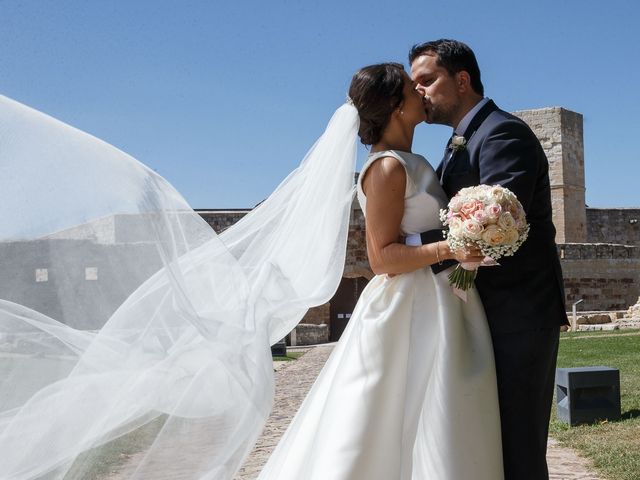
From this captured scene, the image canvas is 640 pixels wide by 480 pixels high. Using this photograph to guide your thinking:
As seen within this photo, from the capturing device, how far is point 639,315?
21.8 metres

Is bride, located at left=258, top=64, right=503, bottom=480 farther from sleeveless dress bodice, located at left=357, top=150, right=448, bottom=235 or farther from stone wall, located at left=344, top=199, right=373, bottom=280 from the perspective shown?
stone wall, located at left=344, top=199, right=373, bottom=280

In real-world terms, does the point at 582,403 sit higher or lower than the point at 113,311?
lower

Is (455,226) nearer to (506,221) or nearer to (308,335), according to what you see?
(506,221)

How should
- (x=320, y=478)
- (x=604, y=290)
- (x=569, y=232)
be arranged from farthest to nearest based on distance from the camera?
1. (x=569, y=232)
2. (x=604, y=290)
3. (x=320, y=478)

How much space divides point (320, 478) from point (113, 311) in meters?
1.10

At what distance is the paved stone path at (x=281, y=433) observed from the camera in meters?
5.14

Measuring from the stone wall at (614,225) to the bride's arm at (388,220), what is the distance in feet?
105

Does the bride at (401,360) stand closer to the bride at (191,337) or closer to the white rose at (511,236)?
the bride at (191,337)

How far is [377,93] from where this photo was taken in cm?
322

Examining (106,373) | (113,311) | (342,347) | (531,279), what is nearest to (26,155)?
(113,311)

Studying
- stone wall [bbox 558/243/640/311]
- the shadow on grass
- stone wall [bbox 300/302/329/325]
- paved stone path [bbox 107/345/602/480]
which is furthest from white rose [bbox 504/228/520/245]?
stone wall [bbox 558/243/640/311]

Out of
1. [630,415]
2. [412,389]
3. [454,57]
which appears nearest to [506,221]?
[412,389]

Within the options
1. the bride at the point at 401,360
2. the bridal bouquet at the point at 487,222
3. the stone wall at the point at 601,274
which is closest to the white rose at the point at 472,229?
the bridal bouquet at the point at 487,222

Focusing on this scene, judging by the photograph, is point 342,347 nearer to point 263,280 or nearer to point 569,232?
point 263,280
